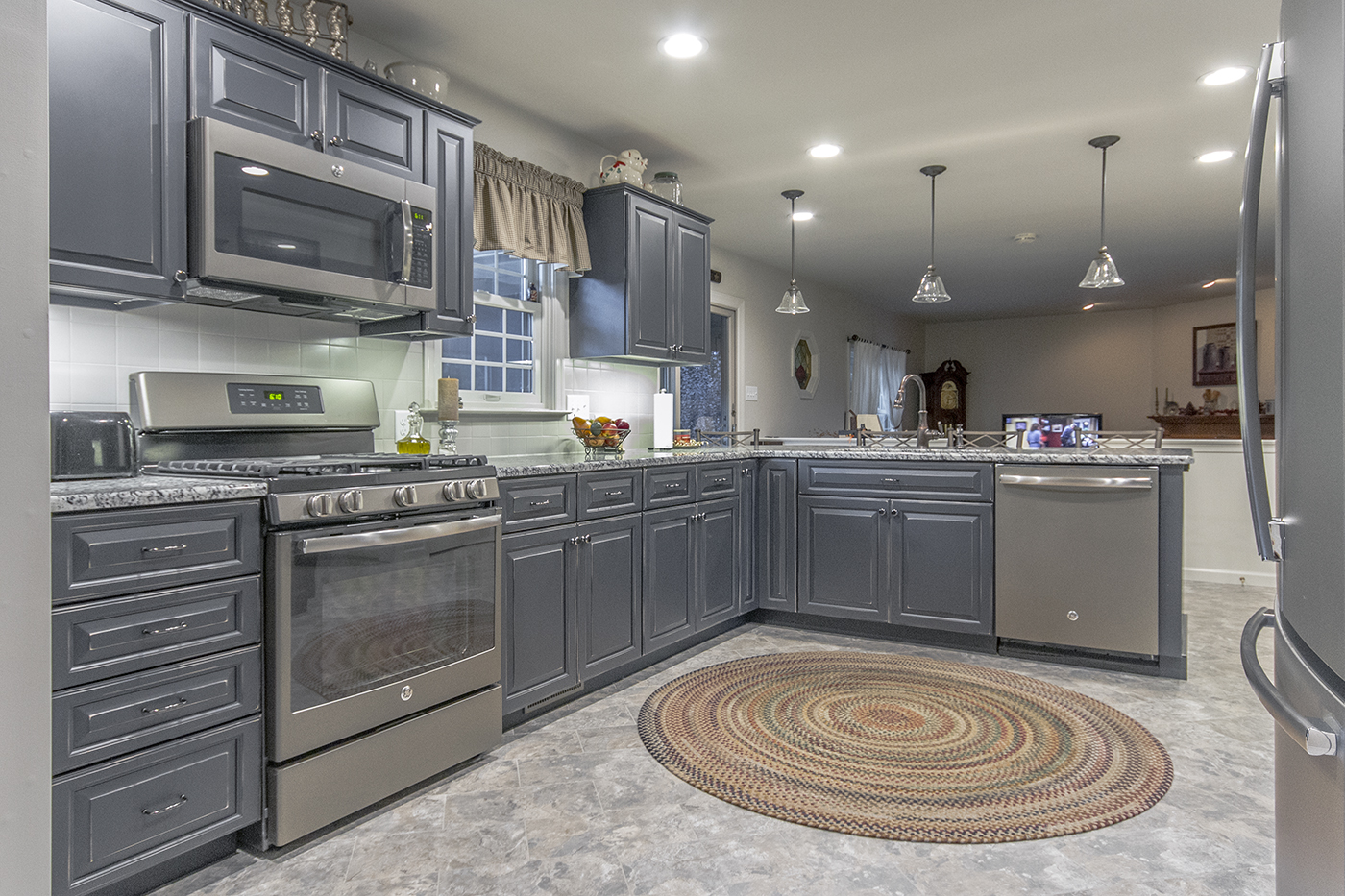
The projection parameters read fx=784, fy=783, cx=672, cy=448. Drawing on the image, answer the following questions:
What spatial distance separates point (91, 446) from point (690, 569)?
88.0 inches

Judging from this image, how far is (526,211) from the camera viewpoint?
11.1 feet

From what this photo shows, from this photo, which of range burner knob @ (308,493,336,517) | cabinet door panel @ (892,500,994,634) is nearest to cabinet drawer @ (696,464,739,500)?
cabinet door panel @ (892,500,994,634)

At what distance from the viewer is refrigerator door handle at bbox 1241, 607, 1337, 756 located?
27.9 inches

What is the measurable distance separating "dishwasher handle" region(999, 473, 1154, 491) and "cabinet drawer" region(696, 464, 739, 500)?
120 cm

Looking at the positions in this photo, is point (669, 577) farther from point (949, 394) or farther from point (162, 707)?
point (949, 394)

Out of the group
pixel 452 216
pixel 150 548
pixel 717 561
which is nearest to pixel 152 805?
pixel 150 548

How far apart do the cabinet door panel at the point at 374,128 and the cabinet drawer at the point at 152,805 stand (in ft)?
5.53

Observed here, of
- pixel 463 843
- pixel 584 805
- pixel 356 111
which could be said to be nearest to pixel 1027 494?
pixel 584 805

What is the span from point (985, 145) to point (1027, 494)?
6.33 feet

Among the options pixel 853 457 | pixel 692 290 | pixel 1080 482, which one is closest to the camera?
pixel 1080 482

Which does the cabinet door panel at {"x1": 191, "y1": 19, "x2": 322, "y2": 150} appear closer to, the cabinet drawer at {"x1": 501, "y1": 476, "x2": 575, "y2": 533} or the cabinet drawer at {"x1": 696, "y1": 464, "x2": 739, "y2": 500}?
the cabinet drawer at {"x1": 501, "y1": 476, "x2": 575, "y2": 533}

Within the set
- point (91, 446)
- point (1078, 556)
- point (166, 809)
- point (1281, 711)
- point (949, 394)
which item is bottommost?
point (166, 809)

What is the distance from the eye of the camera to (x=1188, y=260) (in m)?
6.73

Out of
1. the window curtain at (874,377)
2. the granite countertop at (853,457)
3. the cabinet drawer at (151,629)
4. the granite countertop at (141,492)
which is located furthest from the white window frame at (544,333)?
the window curtain at (874,377)
